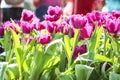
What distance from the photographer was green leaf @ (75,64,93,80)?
1.04m

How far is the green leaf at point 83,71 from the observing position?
3.41 feet


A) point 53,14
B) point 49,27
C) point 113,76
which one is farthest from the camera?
point 53,14

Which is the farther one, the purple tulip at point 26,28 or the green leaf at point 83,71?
the purple tulip at point 26,28

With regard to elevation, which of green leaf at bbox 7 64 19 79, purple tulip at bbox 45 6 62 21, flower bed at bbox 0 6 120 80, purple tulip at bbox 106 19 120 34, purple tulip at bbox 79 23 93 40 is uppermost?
purple tulip at bbox 45 6 62 21

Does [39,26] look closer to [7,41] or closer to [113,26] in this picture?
[7,41]

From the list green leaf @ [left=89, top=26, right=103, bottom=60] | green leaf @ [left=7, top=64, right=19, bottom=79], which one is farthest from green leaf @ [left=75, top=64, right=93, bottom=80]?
green leaf @ [left=7, top=64, right=19, bottom=79]

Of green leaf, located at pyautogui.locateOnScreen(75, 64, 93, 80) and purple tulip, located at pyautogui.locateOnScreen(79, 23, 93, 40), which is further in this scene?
purple tulip, located at pyautogui.locateOnScreen(79, 23, 93, 40)

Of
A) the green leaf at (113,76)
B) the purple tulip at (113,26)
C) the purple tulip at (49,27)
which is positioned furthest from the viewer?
the purple tulip at (49,27)

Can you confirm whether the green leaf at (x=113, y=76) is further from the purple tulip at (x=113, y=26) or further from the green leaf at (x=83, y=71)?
the purple tulip at (x=113, y=26)

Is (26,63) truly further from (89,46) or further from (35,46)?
(89,46)

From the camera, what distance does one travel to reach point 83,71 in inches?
41.3

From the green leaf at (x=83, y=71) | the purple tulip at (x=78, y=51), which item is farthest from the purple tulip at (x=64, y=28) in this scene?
the green leaf at (x=83, y=71)

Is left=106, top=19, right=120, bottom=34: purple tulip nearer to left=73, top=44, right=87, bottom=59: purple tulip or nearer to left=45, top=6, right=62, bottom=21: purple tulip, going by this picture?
left=73, top=44, right=87, bottom=59: purple tulip

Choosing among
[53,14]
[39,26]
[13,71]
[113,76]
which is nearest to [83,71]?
[113,76]
